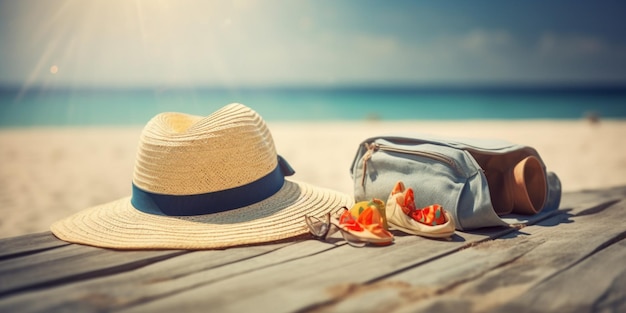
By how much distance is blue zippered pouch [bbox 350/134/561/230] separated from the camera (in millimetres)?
2668

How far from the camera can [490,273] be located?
6.52ft

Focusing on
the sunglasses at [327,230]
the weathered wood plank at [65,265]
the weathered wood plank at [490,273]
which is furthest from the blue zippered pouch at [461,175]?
the weathered wood plank at [65,265]

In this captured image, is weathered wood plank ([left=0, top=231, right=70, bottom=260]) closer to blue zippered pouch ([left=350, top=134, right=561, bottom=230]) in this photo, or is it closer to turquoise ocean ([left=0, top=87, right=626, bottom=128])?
blue zippered pouch ([left=350, top=134, right=561, bottom=230])

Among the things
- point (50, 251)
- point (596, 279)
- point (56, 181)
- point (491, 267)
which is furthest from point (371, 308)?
point (56, 181)

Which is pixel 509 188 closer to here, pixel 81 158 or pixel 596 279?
pixel 596 279

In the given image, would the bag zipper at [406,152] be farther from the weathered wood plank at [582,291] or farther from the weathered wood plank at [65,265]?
the weathered wood plank at [65,265]

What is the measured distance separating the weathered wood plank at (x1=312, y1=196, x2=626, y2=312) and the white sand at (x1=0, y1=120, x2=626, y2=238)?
4.33 metres

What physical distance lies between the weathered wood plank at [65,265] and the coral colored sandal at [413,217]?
117 centimetres

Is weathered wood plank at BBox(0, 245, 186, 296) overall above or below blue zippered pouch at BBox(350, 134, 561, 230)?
below

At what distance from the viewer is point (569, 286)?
1.84 meters

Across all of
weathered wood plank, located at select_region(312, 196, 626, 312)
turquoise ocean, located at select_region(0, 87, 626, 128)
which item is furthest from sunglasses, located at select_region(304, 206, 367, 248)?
turquoise ocean, located at select_region(0, 87, 626, 128)

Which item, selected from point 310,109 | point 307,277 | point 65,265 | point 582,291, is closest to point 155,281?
point 65,265

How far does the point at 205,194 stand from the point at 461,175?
1.46m

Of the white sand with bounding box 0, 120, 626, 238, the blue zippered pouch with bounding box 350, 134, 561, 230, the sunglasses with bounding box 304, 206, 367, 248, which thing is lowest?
the white sand with bounding box 0, 120, 626, 238
